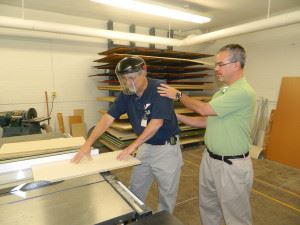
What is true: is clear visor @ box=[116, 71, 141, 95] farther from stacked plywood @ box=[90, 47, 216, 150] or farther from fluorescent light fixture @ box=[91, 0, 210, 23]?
stacked plywood @ box=[90, 47, 216, 150]

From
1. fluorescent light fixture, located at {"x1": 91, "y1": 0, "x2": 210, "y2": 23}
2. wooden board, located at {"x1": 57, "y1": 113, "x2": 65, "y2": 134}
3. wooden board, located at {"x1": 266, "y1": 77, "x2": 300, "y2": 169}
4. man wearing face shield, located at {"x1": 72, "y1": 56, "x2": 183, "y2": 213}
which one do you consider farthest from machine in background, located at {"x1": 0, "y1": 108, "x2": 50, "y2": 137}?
wooden board, located at {"x1": 266, "y1": 77, "x2": 300, "y2": 169}

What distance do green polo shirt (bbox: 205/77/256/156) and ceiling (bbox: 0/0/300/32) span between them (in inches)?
106

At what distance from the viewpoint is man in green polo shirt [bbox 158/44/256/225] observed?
65.0 inches

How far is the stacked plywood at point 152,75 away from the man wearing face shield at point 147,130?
220 cm

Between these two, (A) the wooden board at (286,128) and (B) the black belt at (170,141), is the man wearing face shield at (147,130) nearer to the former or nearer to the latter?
(B) the black belt at (170,141)

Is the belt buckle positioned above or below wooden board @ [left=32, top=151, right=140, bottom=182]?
above

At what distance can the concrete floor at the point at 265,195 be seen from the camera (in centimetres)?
253

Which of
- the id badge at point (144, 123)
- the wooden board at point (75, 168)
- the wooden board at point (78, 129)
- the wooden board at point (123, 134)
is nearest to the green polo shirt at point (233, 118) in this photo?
the id badge at point (144, 123)

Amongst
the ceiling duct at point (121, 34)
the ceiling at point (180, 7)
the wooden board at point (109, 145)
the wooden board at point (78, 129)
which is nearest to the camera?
the ceiling duct at point (121, 34)

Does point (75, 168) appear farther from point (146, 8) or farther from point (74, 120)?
point (74, 120)

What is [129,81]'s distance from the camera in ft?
5.44

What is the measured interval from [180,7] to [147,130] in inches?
124

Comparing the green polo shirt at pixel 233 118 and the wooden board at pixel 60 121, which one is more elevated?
the green polo shirt at pixel 233 118

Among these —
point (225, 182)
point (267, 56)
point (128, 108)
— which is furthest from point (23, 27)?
point (267, 56)
